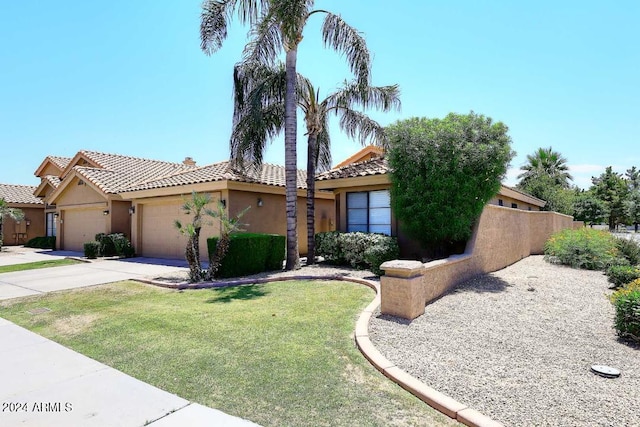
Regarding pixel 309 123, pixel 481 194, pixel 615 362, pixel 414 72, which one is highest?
pixel 414 72

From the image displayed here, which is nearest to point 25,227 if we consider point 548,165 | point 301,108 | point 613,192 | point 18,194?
point 18,194

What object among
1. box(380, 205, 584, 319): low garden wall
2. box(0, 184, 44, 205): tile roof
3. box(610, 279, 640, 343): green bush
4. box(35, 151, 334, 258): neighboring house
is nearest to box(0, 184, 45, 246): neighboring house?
box(0, 184, 44, 205): tile roof

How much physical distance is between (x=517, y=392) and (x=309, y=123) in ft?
38.7

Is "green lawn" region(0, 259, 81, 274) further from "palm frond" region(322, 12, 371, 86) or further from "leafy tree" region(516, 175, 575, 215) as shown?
"leafy tree" region(516, 175, 575, 215)

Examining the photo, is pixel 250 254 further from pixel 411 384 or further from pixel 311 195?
pixel 411 384

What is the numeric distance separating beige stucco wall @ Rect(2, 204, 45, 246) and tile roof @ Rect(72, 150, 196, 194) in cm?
1067

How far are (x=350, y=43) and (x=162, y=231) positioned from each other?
13.0m

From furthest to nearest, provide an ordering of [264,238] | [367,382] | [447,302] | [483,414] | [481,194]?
[264,238], [481,194], [447,302], [367,382], [483,414]

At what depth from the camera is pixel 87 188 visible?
22.4 meters

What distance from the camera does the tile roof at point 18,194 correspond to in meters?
31.3

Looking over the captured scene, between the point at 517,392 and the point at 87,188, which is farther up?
the point at 87,188

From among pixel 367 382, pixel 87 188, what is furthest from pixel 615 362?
pixel 87 188

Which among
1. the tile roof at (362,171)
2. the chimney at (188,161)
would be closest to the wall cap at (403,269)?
the tile roof at (362,171)

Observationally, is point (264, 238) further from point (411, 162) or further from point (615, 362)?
point (615, 362)
